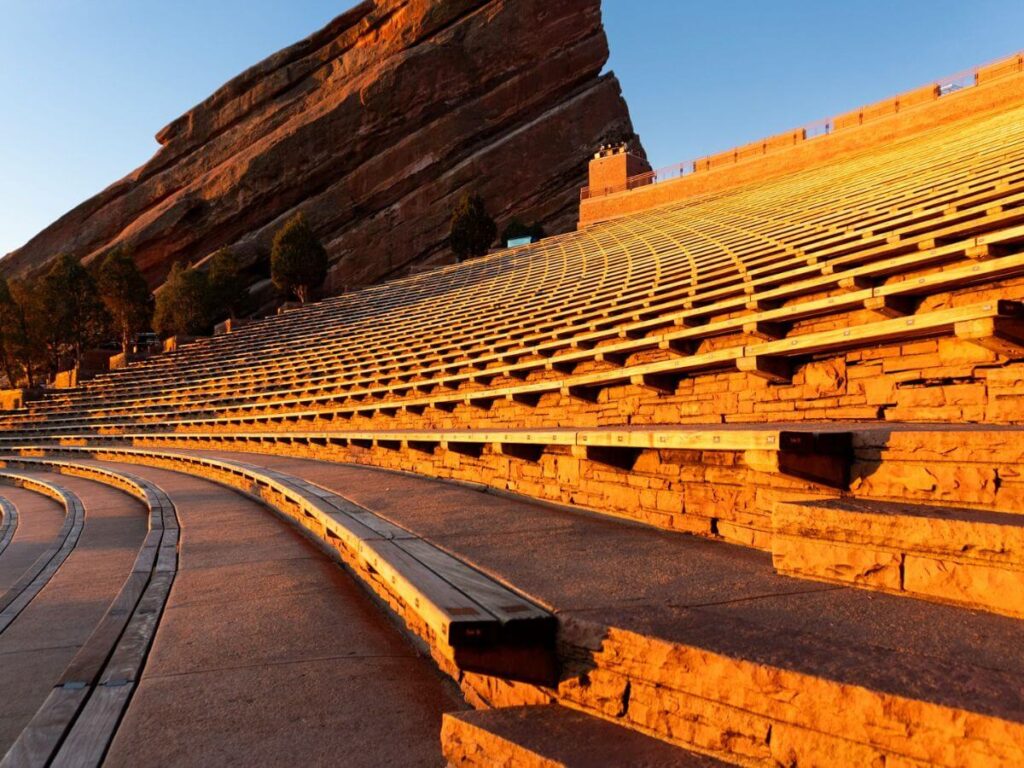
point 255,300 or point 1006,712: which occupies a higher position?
point 255,300

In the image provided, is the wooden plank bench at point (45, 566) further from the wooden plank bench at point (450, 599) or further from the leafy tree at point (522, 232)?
the leafy tree at point (522, 232)

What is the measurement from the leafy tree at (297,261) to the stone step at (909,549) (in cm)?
3528

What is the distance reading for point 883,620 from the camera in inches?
Result: 91.3

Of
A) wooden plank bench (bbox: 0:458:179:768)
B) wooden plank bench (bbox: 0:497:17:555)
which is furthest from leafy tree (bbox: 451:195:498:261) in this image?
wooden plank bench (bbox: 0:458:179:768)

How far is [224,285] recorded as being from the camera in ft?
123

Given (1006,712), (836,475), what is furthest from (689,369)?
(1006,712)

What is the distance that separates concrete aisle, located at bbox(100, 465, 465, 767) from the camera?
257 centimetres

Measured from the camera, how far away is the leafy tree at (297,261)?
115 feet

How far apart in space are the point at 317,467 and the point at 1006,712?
944 cm

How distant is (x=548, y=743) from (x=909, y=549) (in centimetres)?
161

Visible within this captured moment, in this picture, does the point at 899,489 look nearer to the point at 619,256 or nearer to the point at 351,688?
the point at 351,688

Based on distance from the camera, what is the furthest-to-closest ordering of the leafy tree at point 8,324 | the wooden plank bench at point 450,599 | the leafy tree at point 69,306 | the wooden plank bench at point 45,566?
the leafy tree at point 8,324 < the leafy tree at point 69,306 < the wooden plank bench at point 45,566 < the wooden plank bench at point 450,599

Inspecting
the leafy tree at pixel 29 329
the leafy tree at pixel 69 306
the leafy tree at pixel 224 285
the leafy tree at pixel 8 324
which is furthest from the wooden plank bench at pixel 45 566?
the leafy tree at pixel 8 324

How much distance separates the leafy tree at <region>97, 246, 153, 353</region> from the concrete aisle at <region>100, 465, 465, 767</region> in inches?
1435
